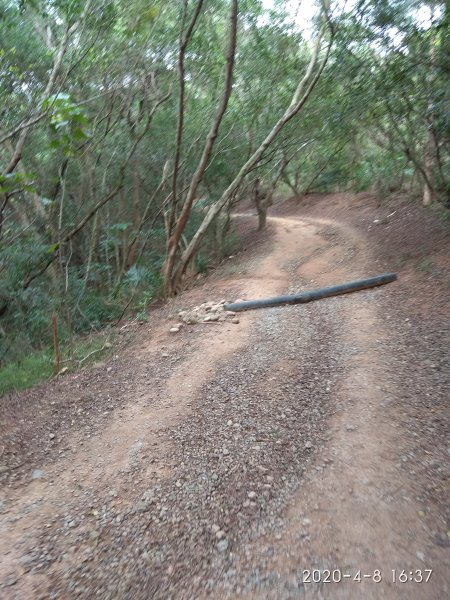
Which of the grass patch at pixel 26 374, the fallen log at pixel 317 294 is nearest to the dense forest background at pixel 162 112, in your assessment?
the grass patch at pixel 26 374

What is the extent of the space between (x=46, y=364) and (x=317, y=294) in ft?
17.0

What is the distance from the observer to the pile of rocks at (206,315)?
7398mm

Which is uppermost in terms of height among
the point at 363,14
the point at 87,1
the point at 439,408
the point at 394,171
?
the point at 87,1

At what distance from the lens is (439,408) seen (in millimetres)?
4168

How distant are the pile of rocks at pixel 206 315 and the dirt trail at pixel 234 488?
3.94 ft

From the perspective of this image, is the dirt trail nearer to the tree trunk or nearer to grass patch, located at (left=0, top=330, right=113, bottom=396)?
grass patch, located at (left=0, top=330, right=113, bottom=396)

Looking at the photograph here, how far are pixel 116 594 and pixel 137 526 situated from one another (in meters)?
0.58

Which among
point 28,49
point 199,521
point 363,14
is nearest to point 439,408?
point 199,521

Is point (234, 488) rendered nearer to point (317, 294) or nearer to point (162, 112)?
point (317, 294)

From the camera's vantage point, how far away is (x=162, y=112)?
13.4 m

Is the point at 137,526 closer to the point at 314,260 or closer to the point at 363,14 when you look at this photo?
the point at 314,260

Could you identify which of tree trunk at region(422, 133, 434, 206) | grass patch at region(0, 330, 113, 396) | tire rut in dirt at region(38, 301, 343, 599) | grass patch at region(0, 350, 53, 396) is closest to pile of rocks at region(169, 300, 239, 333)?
grass patch at region(0, 330, 113, 396)

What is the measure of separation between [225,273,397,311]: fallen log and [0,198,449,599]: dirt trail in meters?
1.72

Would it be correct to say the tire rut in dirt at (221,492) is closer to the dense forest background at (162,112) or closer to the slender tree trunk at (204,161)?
the dense forest background at (162,112)
